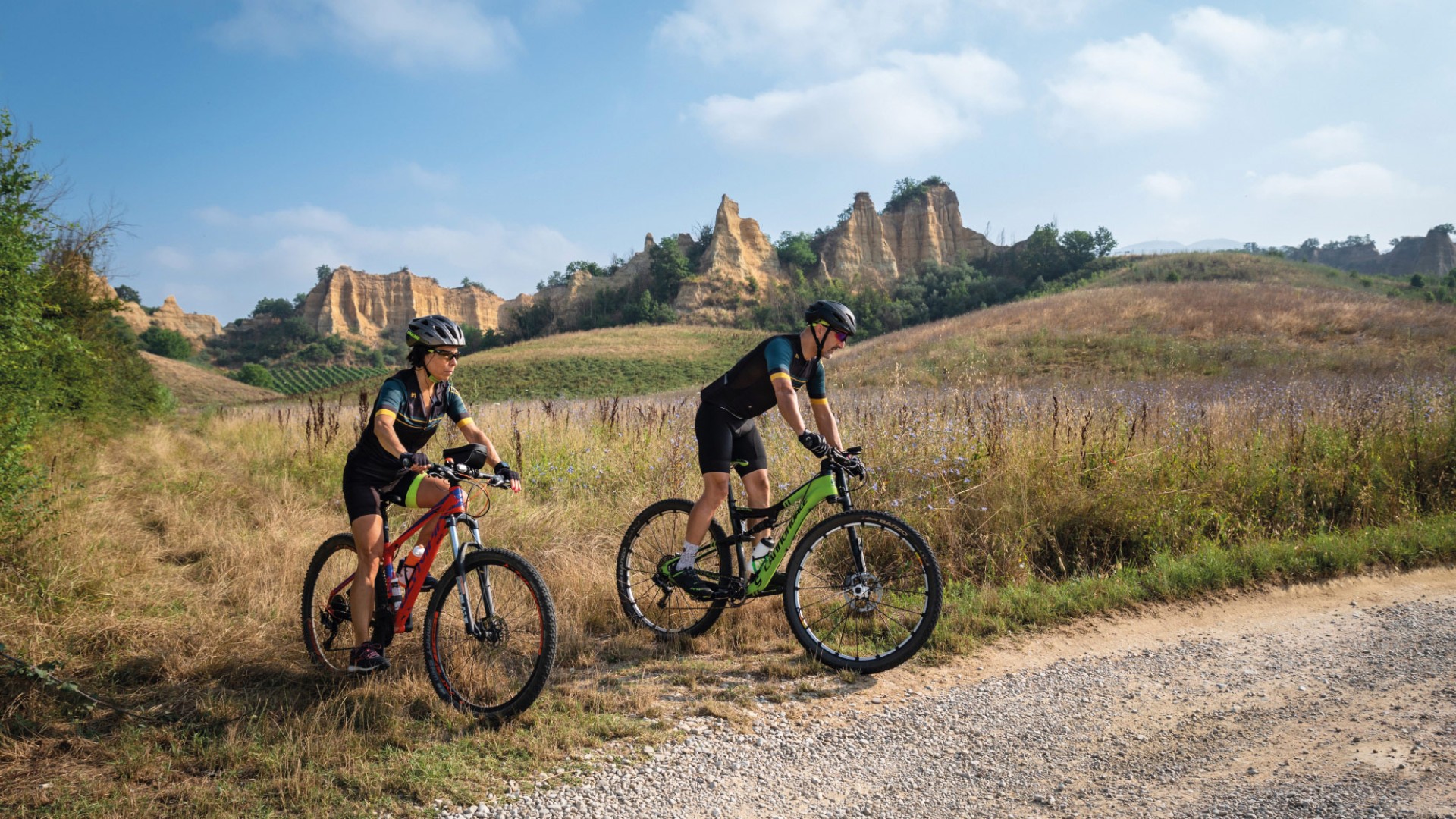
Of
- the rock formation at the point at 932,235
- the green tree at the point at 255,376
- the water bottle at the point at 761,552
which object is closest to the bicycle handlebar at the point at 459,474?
the water bottle at the point at 761,552

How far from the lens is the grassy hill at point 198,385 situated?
170 ft

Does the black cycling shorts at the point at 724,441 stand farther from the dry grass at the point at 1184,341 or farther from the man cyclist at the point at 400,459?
the dry grass at the point at 1184,341

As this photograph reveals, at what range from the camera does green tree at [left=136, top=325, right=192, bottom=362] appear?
87.8 m

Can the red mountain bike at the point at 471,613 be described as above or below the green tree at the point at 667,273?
below

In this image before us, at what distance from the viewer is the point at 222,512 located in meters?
8.60

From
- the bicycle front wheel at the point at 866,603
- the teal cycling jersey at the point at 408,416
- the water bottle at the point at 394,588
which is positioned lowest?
the bicycle front wheel at the point at 866,603

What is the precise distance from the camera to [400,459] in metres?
4.12

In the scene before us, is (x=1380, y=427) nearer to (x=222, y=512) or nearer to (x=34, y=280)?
(x=222, y=512)

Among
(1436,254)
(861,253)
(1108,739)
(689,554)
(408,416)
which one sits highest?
(861,253)

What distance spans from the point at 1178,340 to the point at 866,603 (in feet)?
102

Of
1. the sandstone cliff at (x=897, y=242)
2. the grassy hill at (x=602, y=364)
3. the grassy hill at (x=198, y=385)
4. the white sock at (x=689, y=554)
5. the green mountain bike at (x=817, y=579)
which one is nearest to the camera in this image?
the green mountain bike at (x=817, y=579)

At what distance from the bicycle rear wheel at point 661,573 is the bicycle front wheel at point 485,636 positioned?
47.3 inches

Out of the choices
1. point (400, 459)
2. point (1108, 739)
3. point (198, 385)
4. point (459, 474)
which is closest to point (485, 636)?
point (459, 474)

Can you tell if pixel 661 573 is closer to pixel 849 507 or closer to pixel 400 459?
pixel 849 507
